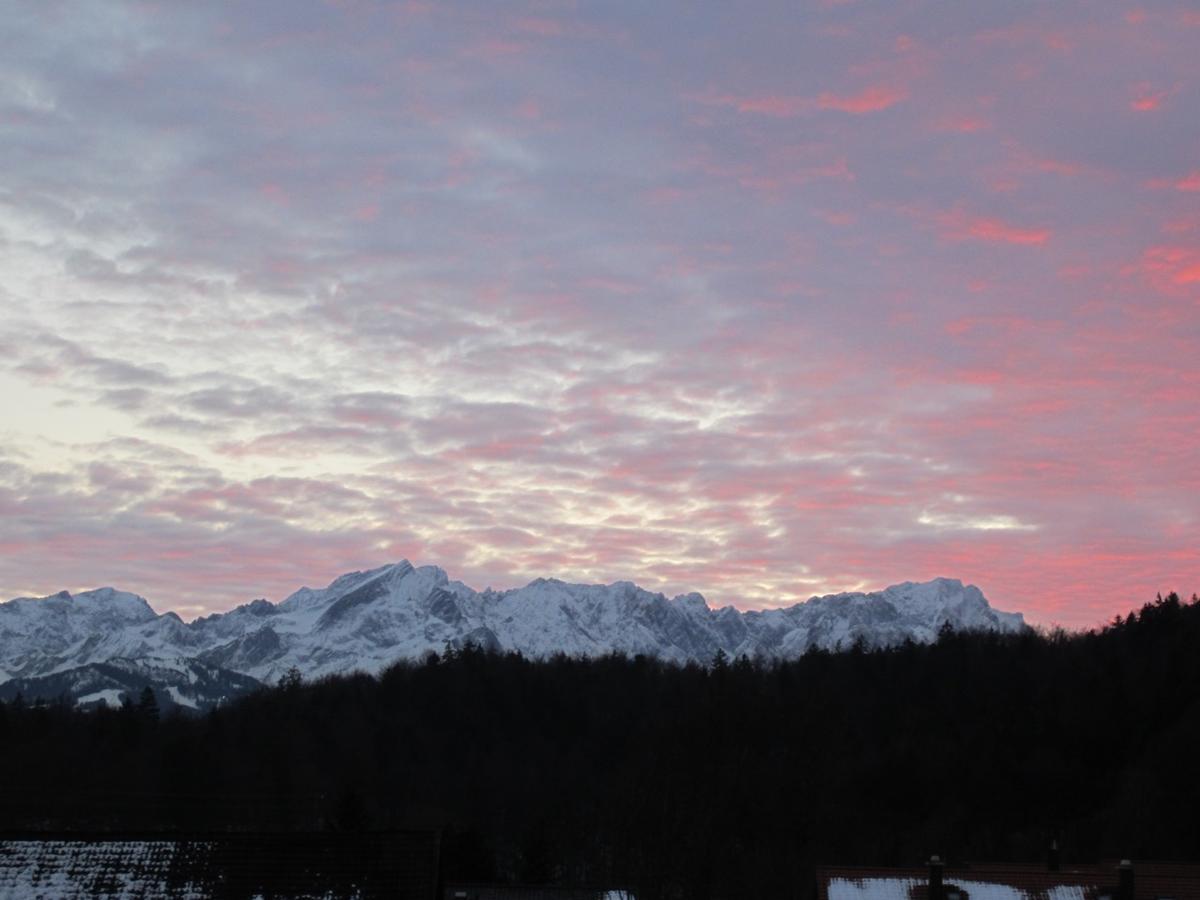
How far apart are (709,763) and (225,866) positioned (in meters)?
47.9

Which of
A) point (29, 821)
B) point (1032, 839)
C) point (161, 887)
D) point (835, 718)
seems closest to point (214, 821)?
point (29, 821)

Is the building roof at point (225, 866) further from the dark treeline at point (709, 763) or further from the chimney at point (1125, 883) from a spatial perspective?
the dark treeline at point (709, 763)

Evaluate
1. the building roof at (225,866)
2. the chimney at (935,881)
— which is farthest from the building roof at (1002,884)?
the building roof at (225,866)

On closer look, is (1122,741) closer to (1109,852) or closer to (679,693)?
(1109,852)

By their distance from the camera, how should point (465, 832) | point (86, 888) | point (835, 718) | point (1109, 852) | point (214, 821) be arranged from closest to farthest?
1. point (86, 888)
2. point (465, 832)
3. point (1109, 852)
4. point (214, 821)
5. point (835, 718)

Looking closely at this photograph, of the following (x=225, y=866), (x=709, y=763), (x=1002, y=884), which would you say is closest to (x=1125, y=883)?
(x=1002, y=884)

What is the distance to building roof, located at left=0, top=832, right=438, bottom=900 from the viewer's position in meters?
31.9

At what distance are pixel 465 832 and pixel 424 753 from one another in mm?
75962

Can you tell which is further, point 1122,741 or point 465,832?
point 1122,741

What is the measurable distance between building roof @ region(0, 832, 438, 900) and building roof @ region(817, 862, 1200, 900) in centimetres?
1278

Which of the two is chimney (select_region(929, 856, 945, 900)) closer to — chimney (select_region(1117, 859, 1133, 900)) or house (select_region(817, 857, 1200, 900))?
house (select_region(817, 857, 1200, 900))

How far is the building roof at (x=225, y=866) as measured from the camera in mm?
31938

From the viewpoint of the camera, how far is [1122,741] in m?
98.1

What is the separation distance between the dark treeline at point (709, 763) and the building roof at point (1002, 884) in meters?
24.8
